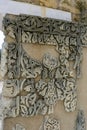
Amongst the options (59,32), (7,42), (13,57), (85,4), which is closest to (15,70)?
(13,57)

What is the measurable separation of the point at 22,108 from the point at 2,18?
63cm

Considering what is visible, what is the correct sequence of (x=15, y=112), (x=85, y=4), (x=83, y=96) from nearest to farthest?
(x=15, y=112) < (x=83, y=96) < (x=85, y=4)

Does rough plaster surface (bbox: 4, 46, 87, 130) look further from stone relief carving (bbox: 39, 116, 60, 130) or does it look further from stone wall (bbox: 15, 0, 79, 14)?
stone wall (bbox: 15, 0, 79, 14)

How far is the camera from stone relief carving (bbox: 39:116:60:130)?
1.59 m

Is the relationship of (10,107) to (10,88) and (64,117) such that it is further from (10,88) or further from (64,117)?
(64,117)

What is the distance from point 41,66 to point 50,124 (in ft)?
1.36

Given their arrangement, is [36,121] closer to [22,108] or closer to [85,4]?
[22,108]

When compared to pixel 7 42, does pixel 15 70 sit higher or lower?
lower

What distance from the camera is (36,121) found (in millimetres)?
1581

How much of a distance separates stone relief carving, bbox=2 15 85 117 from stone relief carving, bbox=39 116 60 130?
0.19 feet

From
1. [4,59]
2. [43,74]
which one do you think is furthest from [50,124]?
[4,59]

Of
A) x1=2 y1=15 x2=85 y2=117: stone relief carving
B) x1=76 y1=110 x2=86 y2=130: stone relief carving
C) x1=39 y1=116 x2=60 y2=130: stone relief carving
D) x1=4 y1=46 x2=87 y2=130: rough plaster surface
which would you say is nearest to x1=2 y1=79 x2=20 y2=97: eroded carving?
x1=2 y1=15 x2=85 y2=117: stone relief carving

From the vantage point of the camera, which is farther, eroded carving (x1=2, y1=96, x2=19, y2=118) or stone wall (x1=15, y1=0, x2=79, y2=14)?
stone wall (x1=15, y1=0, x2=79, y2=14)

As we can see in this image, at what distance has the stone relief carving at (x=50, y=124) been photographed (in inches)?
62.7
